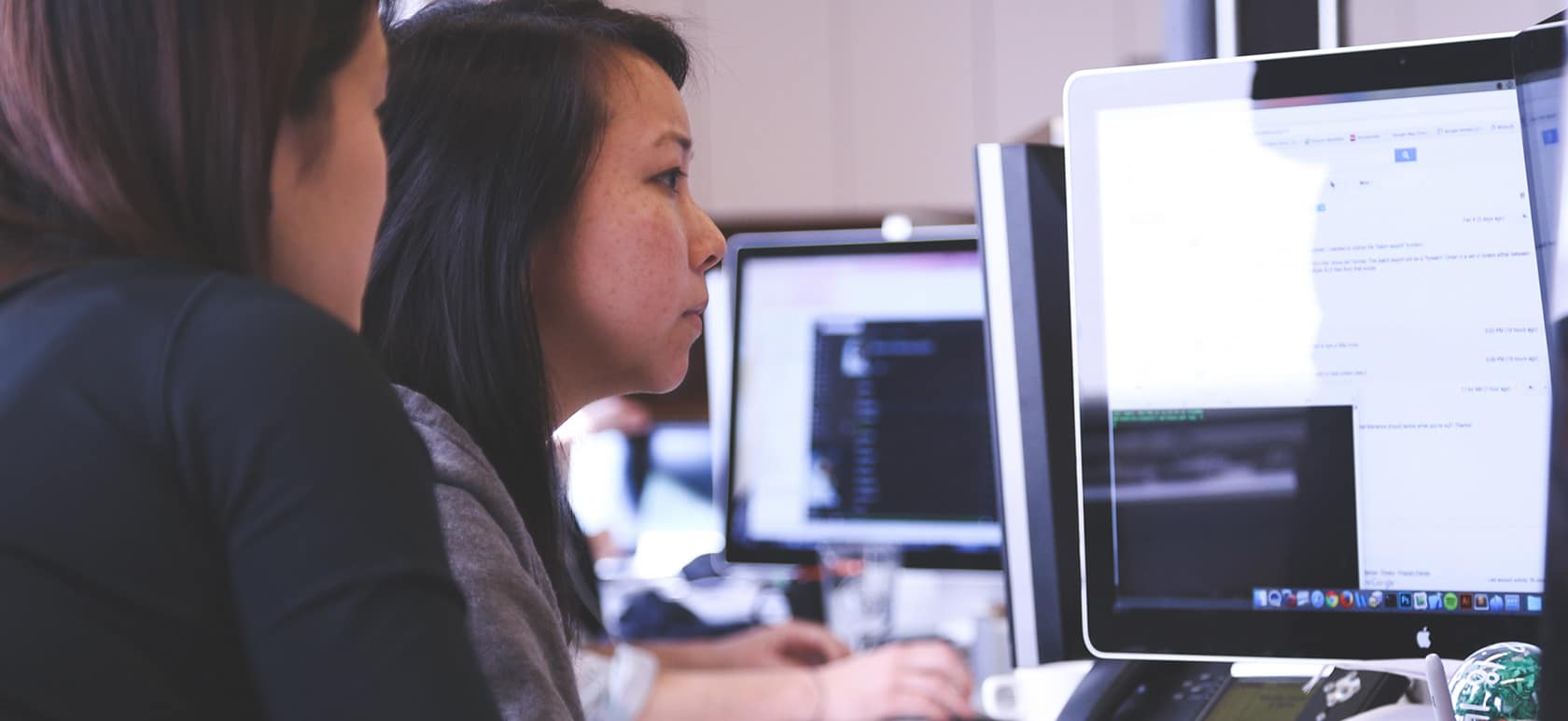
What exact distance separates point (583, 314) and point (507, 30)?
202 millimetres

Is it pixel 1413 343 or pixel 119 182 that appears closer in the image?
pixel 119 182

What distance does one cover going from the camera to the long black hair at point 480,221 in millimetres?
910

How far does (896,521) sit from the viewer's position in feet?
5.36

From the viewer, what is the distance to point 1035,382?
91 cm

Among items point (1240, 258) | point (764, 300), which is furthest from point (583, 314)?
point (764, 300)

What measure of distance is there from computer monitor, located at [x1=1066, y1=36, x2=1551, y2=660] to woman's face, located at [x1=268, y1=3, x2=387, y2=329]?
0.43 m

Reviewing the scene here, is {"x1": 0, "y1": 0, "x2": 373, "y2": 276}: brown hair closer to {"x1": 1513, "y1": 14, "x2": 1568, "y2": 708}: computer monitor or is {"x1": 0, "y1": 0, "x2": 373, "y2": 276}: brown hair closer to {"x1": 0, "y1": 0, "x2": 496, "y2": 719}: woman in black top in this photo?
{"x1": 0, "y1": 0, "x2": 496, "y2": 719}: woman in black top

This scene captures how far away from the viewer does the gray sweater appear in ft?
2.22

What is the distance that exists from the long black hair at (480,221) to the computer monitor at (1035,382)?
28 centimetres

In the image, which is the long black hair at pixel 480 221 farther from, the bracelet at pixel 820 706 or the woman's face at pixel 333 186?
the bracelet at pixel 820 706

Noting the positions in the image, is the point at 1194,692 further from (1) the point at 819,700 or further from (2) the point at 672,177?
(1) the point at 819,700

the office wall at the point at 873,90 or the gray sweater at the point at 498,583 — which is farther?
the office wall at the point at 873,90

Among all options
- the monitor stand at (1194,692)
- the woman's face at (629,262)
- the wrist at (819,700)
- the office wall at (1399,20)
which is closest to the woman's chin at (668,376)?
the woman's face at (629,262)

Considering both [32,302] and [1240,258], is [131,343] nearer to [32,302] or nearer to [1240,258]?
[32,302]
